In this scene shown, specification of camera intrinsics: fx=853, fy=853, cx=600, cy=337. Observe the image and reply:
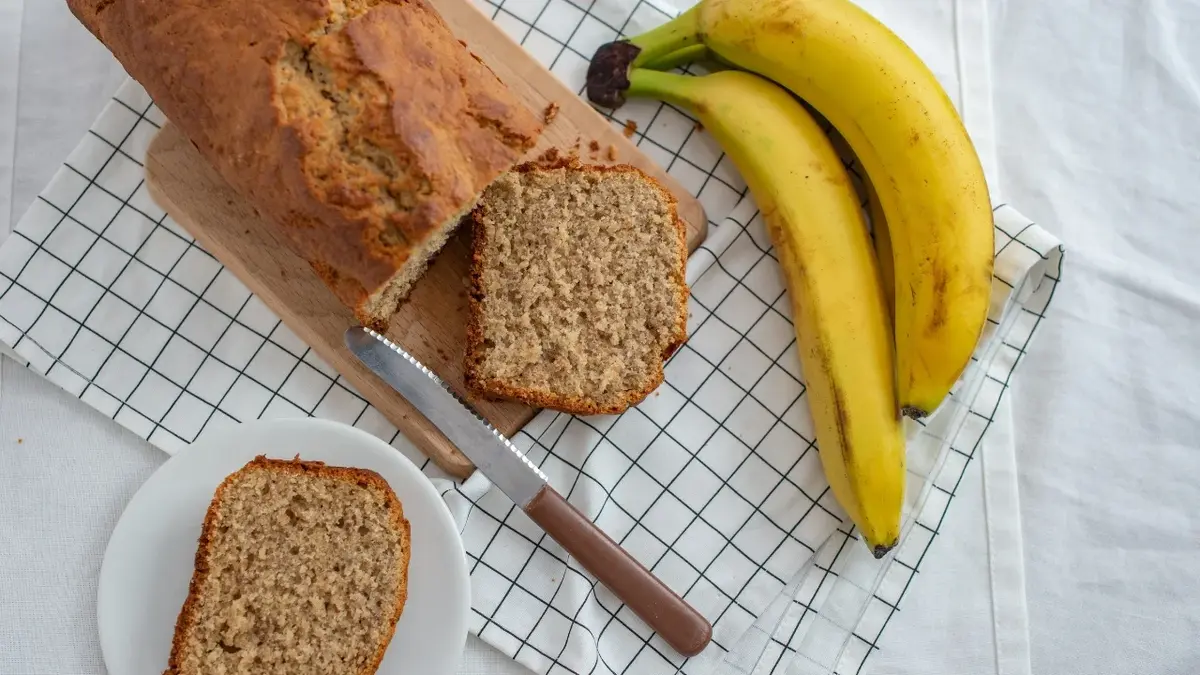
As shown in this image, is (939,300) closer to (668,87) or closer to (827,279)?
(827,279)

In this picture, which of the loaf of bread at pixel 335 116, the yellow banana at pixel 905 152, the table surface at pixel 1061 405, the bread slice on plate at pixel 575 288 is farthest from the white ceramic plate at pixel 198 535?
the yellow banana at pixel 905 152

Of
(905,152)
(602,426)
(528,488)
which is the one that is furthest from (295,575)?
(905,152)

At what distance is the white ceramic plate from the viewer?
2.08m

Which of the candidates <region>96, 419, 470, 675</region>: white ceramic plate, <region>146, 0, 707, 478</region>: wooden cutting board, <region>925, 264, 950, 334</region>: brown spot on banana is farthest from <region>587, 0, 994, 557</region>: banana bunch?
<region>96, 419, 470, 675</region>: white ceramic plate

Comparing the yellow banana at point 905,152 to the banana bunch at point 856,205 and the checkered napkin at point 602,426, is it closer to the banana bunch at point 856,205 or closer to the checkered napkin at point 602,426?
the banana bunch at point 856,205

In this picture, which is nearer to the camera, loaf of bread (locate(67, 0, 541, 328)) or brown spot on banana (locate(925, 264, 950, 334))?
loaf of bread (locate(67, 0, 541, 328))

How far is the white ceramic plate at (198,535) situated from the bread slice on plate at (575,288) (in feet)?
1.11

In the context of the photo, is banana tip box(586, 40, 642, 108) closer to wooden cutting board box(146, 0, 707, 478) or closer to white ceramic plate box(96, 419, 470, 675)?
wooden cutting board box(146, 0, 707, 478)

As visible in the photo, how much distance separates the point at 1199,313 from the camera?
246 cm

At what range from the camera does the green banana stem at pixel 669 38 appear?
2287 millimetres

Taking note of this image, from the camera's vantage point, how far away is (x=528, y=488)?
2.16 meters

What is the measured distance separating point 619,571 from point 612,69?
4.41 feet

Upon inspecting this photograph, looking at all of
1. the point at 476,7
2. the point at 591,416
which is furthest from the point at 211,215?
the point at 591,416

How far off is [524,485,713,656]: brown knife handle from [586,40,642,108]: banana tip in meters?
1.09
